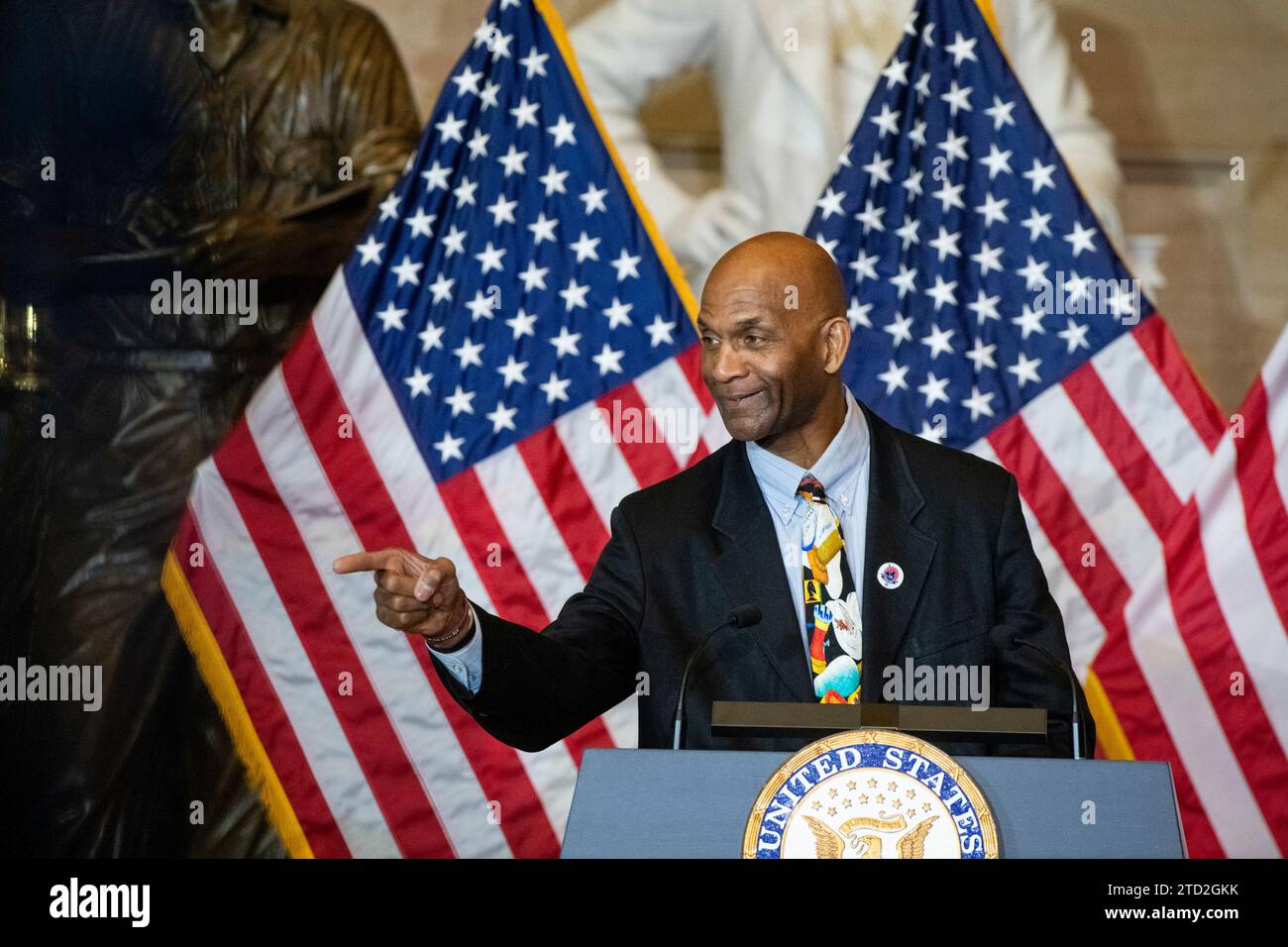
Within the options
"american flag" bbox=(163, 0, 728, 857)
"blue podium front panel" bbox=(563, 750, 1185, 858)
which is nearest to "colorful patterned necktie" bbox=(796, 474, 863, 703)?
"blue podium front panel" bbox=(563, 750, 1185, 858)

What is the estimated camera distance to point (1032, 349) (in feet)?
17.0

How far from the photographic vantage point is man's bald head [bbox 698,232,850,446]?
3.23m

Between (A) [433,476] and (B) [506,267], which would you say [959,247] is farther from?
(A) [433,476]

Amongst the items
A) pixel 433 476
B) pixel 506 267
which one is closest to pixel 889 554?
pixel 433 476

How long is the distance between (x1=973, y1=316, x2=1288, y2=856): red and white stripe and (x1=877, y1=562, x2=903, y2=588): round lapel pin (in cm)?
200

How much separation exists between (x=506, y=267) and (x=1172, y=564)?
2441 mm

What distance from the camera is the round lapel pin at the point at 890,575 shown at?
315 cm

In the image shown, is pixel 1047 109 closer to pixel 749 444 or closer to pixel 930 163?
pixel 930 163

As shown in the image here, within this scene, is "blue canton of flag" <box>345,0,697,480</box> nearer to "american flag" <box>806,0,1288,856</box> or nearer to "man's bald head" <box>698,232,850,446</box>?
"american flag" <box>806,0,1288,856</box>

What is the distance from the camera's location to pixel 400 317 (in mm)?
5254

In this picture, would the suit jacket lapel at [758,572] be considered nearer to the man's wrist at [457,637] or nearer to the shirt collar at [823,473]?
the shirt collar at [823,473]

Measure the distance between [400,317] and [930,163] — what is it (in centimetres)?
193
